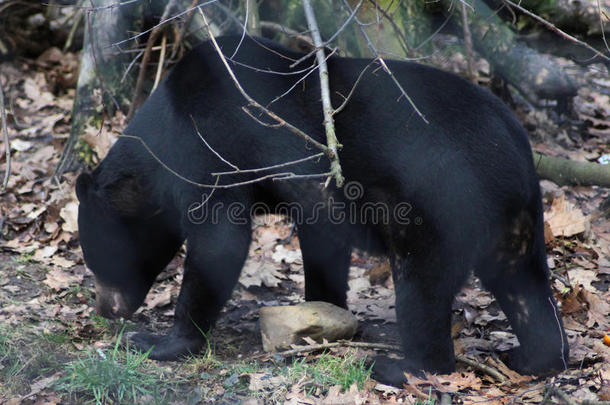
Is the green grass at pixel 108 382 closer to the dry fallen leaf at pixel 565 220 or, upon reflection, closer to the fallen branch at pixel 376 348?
the fallen branch at pixel 376 348

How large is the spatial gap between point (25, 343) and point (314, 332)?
178 centimetres

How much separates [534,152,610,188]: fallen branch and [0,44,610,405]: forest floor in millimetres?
224

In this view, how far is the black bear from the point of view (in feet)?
12.3

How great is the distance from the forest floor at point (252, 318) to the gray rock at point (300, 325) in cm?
14

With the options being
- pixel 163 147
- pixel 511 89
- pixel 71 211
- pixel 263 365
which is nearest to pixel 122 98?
pixel 71 211

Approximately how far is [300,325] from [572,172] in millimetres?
3109

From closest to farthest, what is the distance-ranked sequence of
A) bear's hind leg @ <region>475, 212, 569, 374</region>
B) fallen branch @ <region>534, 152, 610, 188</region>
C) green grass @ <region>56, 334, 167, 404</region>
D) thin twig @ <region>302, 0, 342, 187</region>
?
thin twig @ <region>302, 0, 342, 187</region>
green grass @ <region>56, 334, 167, 404</region>
bear's hind leg @ <region>475, 212, 569, 374</region>
fallen branch @ <region>534, 152, 610, 188</region>

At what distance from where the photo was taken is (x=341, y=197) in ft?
13.4

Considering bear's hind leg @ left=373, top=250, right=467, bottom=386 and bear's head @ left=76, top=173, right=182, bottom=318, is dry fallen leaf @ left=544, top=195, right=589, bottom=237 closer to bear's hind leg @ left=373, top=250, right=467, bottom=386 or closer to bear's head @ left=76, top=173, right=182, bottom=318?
bear's hind leg @ left=373, top=250, right=467, bottom=386

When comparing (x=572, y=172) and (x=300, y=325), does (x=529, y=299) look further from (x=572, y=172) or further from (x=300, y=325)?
(x=572, y=172)

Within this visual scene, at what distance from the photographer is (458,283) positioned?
380 cm

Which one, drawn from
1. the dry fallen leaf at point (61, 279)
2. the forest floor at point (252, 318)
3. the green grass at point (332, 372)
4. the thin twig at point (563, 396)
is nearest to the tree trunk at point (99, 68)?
the forest floor at point (252, 318)

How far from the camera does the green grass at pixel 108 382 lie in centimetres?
366

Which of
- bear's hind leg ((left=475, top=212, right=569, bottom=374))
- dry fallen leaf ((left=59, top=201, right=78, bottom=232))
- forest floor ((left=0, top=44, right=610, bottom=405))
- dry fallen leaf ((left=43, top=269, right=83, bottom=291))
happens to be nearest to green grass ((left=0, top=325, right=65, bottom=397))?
forest floor ((left=0, top=44, right=610, bottom=405))
